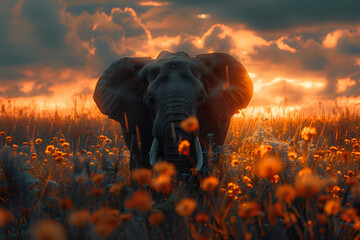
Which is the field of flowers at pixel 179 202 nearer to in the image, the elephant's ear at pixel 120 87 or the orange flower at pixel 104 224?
the orange flower at pixel 104 224

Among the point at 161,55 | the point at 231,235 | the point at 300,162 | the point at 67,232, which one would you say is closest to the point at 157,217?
the point at 231,235

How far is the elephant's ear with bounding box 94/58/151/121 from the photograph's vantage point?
638cm

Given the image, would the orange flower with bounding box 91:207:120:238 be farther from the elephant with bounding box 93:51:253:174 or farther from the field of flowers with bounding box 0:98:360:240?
the elephant with bounding box 93:51:253:174

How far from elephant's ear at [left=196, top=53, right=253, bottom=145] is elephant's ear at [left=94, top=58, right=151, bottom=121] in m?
1.08

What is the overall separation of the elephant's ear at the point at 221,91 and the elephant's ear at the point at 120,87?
1.08 meters

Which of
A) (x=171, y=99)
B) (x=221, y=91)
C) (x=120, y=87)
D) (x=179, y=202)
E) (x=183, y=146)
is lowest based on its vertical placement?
(x=179, y=202)

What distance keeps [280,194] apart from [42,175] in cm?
394

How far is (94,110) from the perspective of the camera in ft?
51.1

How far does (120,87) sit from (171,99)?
67.9 inches

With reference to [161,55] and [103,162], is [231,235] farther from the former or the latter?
[161,55]

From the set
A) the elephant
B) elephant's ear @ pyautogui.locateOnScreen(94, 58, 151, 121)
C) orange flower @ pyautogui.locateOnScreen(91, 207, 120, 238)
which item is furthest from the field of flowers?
elephant's ear @ pyautogui.locateOnScreen(94, 58, 151, 121)

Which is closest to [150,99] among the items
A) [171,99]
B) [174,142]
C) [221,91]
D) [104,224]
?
[171,99]

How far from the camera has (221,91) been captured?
6285 mm

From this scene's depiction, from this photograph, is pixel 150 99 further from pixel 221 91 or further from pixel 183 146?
pixel 183 146
